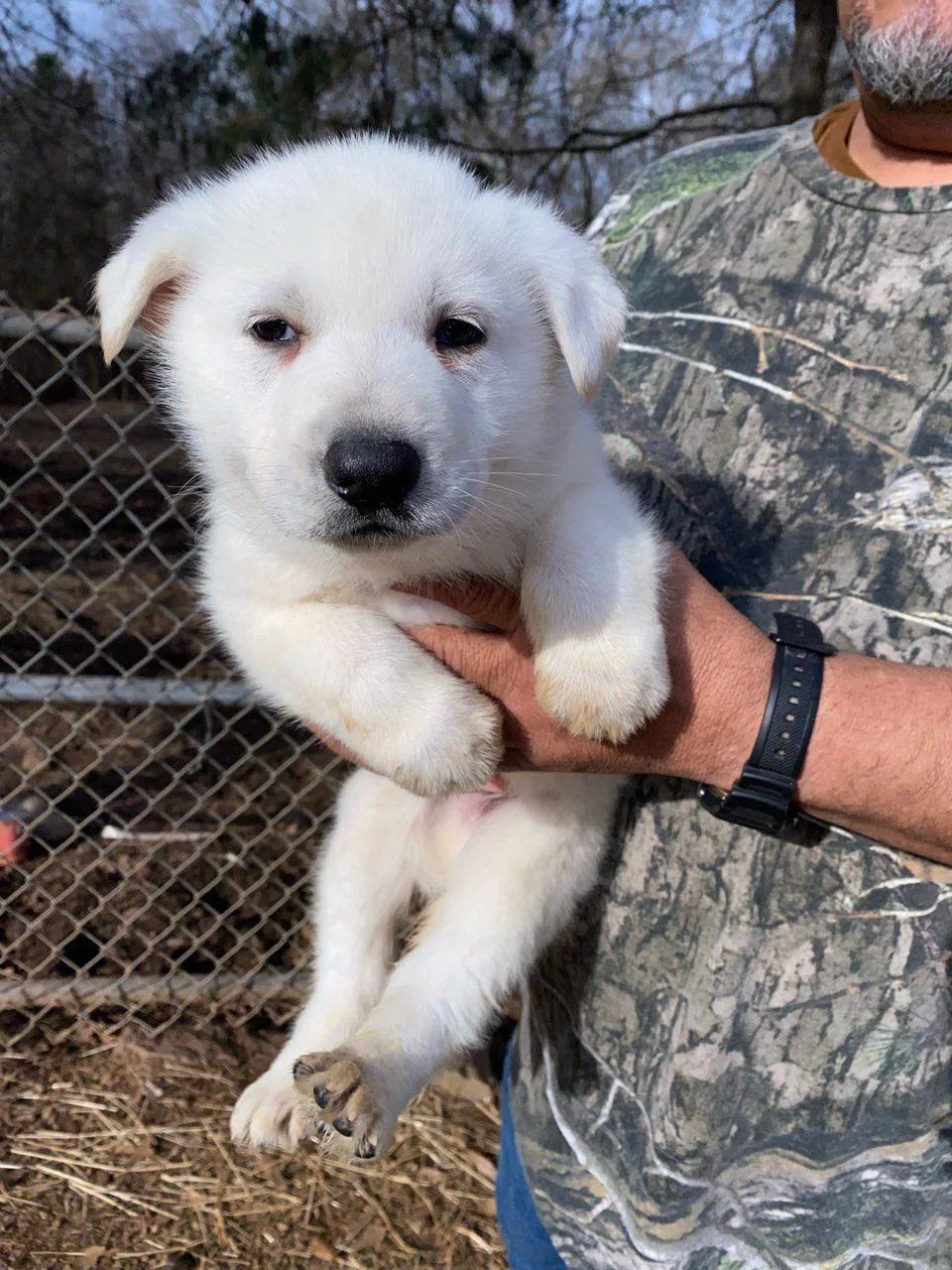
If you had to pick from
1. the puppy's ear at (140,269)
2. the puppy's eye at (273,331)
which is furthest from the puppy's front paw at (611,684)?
the puppy's ear at (140,269)

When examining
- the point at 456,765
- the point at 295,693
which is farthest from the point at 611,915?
the point at 295,693

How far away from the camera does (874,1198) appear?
169 centimetres

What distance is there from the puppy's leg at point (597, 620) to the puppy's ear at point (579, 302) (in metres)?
0.25

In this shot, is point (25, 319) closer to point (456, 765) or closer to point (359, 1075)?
point (456, 765)

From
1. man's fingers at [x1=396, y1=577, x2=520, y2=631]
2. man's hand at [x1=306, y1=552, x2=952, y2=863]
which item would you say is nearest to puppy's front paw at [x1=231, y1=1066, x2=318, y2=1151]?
man's hand at [x1=306, y1=552, x2=952, y2=863]

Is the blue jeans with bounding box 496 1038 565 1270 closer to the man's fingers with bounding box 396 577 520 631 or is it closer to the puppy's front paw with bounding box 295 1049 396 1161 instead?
the puppy's front paw with bounding box 295 1049 396 1161

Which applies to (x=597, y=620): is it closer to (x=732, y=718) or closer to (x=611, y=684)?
(x=611, y=684)

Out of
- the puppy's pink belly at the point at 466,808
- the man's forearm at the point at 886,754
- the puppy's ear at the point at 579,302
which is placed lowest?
the puppy's pink belly at the point at 466,808

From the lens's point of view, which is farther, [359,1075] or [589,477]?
[589,477]

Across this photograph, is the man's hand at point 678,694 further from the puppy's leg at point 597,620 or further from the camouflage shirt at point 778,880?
the camouflage shirt at point 778,880

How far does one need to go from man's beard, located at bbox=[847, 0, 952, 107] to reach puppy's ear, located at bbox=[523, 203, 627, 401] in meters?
0.65

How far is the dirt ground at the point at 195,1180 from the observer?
3.17 m

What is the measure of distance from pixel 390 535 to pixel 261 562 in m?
0.48

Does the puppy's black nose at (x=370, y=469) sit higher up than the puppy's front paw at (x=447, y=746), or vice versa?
the puppy's black nose at (x=370, y=469)
